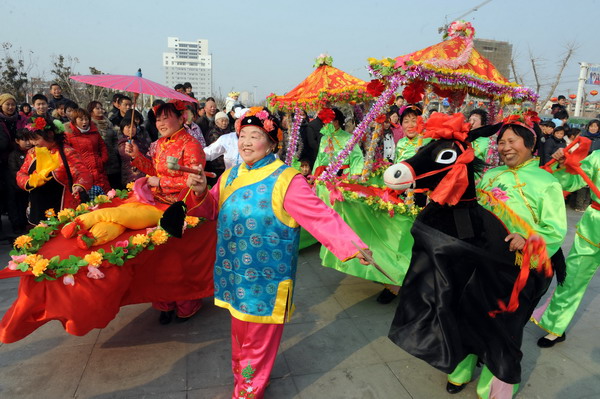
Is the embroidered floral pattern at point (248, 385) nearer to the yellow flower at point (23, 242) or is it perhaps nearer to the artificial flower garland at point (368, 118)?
the yellow flower at point (23, 242)

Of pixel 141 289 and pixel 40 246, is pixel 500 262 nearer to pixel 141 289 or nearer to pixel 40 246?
pixel 141 289

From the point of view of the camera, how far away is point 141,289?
3057 millimetres

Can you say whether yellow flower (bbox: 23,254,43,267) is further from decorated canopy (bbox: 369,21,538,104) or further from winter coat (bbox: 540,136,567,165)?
winter coat (bbox: 540,136,567,165)

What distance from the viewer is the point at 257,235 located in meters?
2.19

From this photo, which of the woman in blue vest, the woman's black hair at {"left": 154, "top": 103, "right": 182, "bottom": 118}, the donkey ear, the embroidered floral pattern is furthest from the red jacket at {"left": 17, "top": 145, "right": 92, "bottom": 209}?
the donkey ear

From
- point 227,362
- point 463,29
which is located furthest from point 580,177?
point 227,362

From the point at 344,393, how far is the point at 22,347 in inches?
99.1

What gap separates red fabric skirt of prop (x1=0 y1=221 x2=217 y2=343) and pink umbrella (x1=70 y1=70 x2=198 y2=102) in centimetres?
107

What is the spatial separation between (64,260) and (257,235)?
1.21 meters

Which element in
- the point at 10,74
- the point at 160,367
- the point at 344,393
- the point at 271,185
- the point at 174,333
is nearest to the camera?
the point at 271,185

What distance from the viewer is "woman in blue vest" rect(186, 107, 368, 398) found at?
2162mm

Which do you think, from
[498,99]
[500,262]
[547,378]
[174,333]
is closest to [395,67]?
[498,99]

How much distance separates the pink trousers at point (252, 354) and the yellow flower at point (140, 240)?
0.86 meters

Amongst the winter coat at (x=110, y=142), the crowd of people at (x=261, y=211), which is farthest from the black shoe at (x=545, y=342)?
the winter coat at (x=110, y=142)
